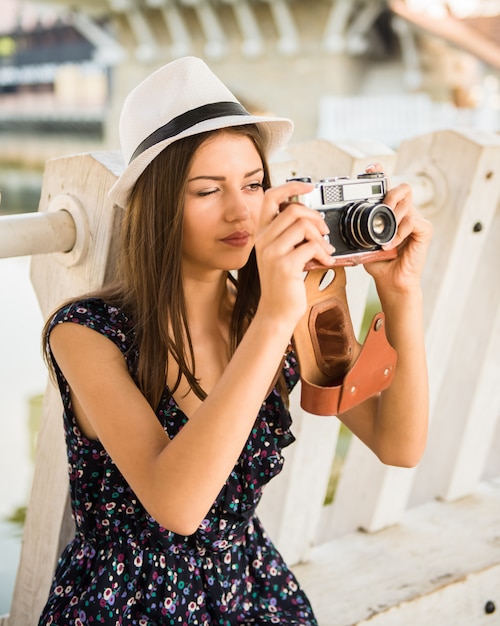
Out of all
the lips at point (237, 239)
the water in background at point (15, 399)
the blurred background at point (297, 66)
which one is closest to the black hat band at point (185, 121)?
the lips at point (237, 239)

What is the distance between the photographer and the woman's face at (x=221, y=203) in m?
1.10

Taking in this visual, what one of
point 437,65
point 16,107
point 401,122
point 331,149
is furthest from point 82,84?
point 331,149

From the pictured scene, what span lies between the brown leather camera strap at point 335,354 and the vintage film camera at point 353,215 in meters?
0.06

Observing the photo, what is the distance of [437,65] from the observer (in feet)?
66.0

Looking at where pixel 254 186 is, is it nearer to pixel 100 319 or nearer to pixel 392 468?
pixel 100 319

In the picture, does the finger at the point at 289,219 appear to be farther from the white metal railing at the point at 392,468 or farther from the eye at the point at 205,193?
the white metal railing at the point at 392,468

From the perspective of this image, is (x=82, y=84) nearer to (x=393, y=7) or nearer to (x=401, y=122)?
(x=393, y=7)

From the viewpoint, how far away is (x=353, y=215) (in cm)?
100

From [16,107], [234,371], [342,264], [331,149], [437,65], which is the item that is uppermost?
[437,65]

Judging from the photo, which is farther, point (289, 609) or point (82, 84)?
point (82, 84)

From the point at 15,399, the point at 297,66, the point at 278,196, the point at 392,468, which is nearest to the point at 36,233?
the point at 278,196

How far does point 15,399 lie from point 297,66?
1792cm

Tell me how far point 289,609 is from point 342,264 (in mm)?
551

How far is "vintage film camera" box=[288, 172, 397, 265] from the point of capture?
1.00 meters
